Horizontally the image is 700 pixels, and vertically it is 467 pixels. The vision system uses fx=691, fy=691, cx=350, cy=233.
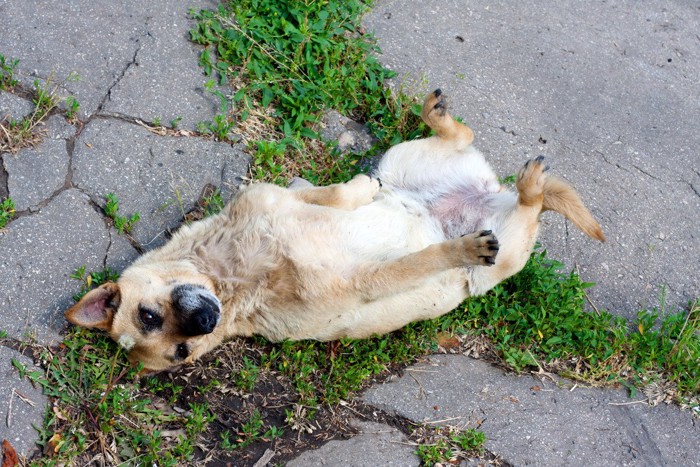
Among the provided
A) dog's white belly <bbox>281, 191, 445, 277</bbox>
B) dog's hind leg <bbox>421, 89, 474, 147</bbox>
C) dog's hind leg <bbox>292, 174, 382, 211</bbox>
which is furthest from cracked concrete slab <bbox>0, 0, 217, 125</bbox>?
dog's hind leg <bbox>421, 89, 474, 147</bbox>

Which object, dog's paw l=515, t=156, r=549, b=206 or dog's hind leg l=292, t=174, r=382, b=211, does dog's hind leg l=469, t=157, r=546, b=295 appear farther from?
dog's hind leg l=292, t=174, r=382, b=211

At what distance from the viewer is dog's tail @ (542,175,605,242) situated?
476 cm

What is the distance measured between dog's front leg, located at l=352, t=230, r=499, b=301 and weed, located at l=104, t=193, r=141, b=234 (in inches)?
64.3

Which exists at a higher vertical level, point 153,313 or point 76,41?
point 76,41

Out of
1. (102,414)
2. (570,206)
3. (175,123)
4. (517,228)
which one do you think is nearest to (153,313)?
(102,414)

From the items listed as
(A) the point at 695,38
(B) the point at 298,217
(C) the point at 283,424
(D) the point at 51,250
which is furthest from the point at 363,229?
(A) the point at 695,38

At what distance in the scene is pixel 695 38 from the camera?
7.02 metres

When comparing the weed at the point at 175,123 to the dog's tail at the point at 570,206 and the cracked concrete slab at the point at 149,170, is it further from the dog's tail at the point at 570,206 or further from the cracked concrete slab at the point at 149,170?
the dog's tail at the point at 570,206

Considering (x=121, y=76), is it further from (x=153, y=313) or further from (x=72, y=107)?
(x=153, y=313)

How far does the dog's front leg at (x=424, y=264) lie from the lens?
422cm

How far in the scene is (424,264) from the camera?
13.9 feet

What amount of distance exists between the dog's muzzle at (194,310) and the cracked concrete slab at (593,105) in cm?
279

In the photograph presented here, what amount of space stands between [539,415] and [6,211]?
3.72 m

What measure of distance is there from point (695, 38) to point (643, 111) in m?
1.36
